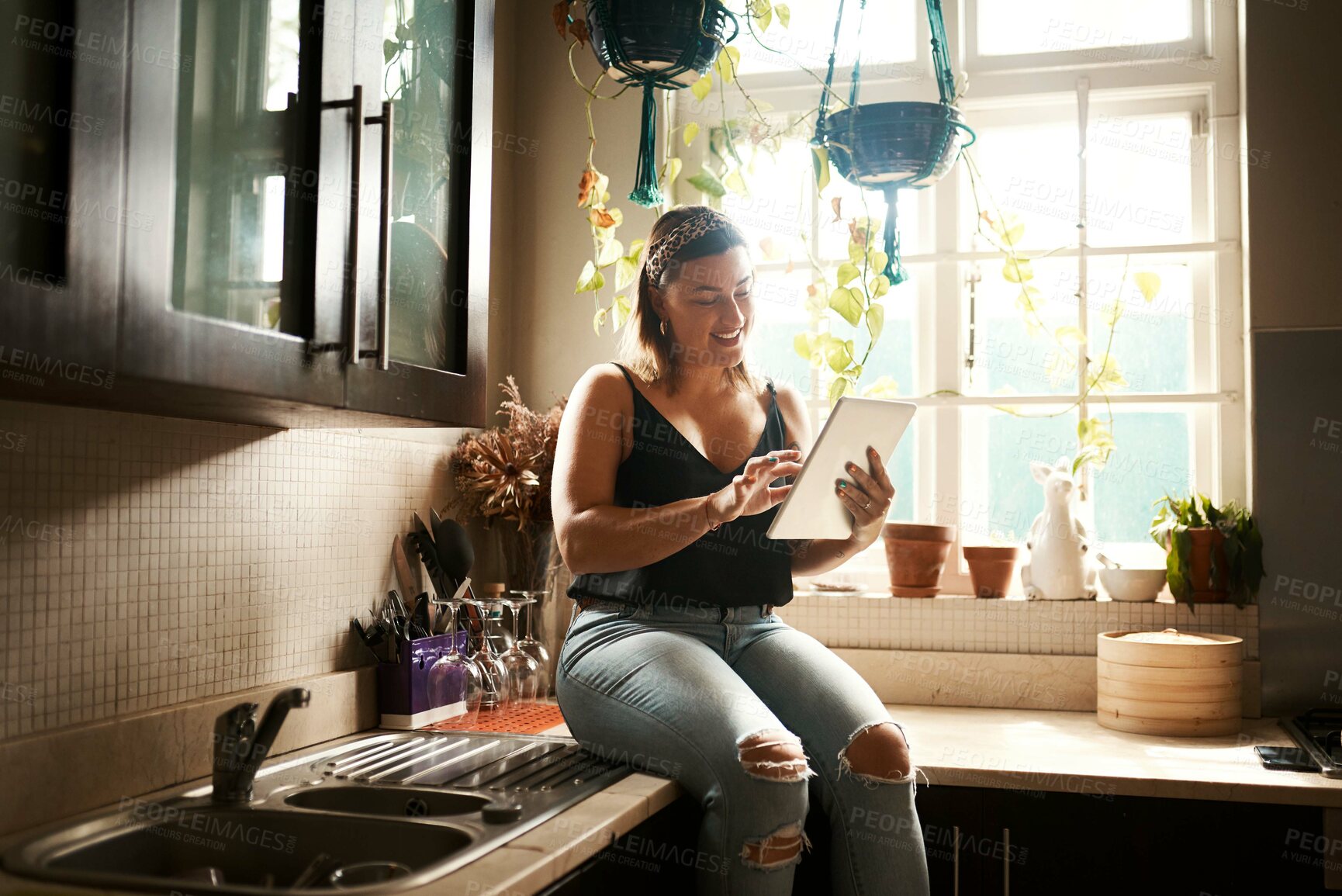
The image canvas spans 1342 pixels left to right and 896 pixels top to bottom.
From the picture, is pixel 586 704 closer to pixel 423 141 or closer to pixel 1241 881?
pixel 423 141

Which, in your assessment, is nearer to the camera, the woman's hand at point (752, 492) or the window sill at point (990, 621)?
the woman's hand at point (752, 492)

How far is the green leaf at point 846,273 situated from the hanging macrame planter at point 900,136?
0.60 meters

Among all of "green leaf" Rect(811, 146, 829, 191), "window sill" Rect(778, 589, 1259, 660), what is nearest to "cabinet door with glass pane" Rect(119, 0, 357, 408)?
"green leaf" Rect(811, 146, 829, 191)

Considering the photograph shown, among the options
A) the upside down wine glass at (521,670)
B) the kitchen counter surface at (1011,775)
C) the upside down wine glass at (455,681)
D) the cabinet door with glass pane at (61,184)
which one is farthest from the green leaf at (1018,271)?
the cabinet door with glass pane at (61,184)

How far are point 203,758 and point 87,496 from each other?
42 centimetres

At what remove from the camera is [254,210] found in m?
1.25

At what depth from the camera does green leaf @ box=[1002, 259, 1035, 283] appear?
249 centimetres

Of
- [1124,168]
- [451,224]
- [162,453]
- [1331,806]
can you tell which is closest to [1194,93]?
[1124,168]

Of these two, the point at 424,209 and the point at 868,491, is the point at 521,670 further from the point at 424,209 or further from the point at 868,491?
the point at 424,209

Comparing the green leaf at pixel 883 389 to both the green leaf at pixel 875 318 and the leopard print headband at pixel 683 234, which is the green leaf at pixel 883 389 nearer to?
the green leaf at pixel 875 318

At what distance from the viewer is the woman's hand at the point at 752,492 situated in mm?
1620

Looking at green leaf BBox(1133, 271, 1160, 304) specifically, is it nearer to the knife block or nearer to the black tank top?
the black tank top

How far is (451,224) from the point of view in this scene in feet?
5.40

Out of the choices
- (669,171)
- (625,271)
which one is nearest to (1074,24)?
(669,171)
